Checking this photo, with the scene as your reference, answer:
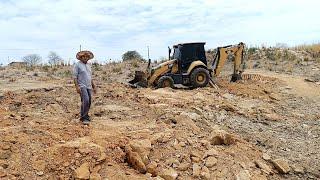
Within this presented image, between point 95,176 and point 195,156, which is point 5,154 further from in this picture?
point 195,156

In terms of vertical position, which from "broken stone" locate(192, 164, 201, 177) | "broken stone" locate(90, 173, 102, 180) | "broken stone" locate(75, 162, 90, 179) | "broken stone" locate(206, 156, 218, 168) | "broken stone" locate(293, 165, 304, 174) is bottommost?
"broken stone" locate(293, 165, 304, 174)

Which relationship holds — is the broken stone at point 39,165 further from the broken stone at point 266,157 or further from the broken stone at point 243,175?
the broken stone at point 266,157

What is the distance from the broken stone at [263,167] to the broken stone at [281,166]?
0.50 feet

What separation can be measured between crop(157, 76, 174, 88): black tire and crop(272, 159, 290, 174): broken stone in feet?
21.2

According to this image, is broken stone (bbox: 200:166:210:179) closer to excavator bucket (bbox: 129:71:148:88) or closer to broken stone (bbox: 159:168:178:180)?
broken stone (bbox: 159:168:178:180)

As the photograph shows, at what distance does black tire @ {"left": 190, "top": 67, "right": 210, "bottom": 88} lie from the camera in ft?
44.6

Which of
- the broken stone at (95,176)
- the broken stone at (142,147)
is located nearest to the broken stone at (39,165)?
the broken stone at (95,176)

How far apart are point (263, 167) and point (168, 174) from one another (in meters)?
1.75

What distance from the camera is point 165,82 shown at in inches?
539

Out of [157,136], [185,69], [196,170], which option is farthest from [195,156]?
[185,69]

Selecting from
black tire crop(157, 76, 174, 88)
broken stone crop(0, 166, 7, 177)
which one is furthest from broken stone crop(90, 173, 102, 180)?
black tire crop(157, 76, 174, 88)

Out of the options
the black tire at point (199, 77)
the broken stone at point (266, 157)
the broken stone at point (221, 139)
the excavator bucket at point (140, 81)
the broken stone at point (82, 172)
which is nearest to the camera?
the broken stone at point (82, 172)

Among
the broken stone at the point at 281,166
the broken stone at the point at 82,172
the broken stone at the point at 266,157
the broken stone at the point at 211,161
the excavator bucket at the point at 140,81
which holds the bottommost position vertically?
the broken stone at the point at 281,166

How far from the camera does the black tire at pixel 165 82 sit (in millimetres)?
13664
